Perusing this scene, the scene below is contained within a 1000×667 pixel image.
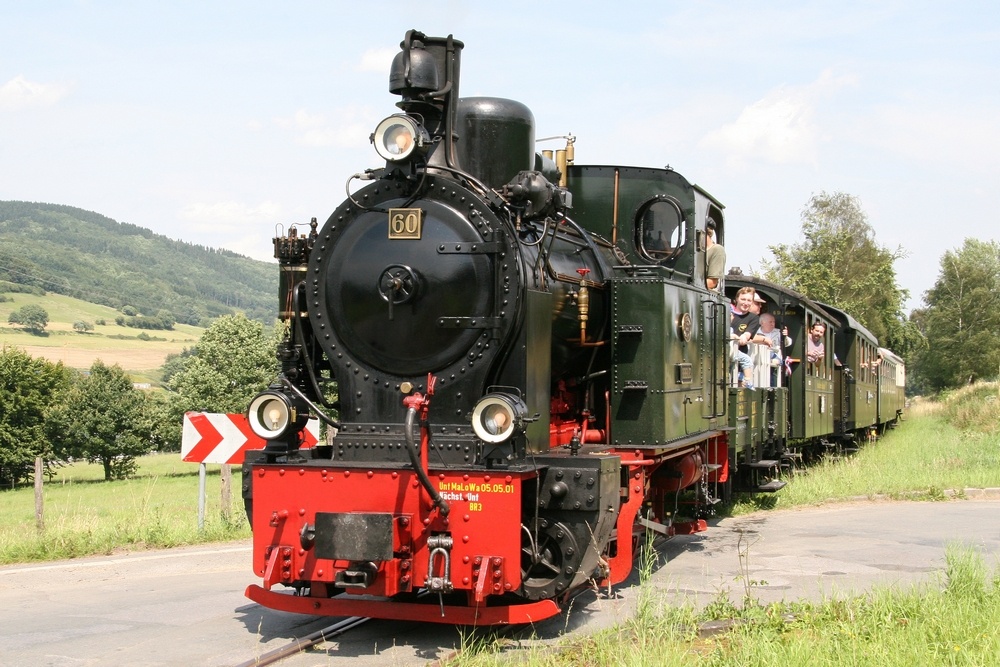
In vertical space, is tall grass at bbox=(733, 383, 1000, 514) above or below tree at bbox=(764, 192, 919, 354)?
below

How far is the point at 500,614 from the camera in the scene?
559 centimetres

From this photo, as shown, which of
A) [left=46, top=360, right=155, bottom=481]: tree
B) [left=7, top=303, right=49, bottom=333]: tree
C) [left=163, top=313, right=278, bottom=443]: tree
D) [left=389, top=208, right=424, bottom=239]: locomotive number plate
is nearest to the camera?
[left=389, top=208, right=424, bottom=239]: locomotive number plate

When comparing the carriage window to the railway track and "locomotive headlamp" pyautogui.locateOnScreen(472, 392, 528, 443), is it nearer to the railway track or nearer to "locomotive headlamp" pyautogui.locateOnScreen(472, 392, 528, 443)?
"locomotive headlamp" pyautogui.locateOnScreen(472, 392, 528, 443)

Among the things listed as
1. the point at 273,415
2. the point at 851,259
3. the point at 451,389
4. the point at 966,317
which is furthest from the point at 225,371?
the point at 451,389

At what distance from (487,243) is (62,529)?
6.32 metres

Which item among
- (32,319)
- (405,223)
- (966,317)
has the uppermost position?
(32,319)

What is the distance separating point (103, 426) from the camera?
2089 inches

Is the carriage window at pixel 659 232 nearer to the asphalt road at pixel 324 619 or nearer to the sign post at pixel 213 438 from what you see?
the asphalt road at pixel 324 619

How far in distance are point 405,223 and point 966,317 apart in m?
53.6

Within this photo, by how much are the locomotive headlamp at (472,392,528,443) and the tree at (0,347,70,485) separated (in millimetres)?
49313

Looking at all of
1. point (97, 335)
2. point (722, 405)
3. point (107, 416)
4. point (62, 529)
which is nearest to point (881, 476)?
point (722, 405)

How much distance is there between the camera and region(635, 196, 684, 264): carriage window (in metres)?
8.30

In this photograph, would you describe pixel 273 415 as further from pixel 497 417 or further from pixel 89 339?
pixel 89 339

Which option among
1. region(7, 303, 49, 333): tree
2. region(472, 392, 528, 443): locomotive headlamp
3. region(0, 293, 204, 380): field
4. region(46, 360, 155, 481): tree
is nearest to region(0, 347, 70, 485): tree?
region(46, 360, 155, 481): tree
